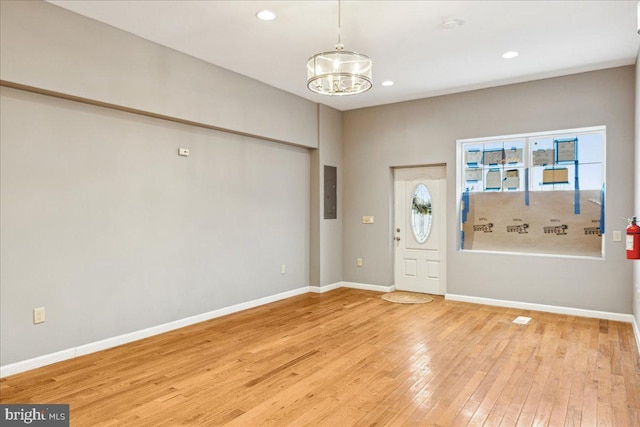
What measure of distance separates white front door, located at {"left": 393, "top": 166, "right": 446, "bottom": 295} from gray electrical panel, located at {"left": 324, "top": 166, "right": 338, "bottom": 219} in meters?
1.00

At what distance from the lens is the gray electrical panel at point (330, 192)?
6.84 m

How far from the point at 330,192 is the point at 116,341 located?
3922 mm

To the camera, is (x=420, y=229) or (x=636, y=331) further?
(x=420, y=229)

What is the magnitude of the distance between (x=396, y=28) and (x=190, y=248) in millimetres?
3257

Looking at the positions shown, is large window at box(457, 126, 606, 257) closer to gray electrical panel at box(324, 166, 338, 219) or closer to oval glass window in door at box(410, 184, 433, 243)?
oval glass window in door at box(410, 184, 433, 243)

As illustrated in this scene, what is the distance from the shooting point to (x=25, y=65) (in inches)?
131

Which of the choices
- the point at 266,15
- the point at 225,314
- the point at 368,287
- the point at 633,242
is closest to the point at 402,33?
the point at 266,15

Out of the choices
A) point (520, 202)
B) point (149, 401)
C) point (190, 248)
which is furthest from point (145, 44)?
point (520, 202)

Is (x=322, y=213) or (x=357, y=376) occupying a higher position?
(x=322, y=213)

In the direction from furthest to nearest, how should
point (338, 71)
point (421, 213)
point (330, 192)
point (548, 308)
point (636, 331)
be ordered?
point (330, 192) < point (421, 213) < point (548, 308) < point (636, 331) < point (338, 71)

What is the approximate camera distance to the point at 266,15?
3.69m

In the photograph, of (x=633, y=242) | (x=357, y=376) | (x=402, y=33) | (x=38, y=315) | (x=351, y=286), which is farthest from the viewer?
(x=351, y=286)

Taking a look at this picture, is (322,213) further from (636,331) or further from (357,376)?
(636,331)

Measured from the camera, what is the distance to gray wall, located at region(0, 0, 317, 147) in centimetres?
333
